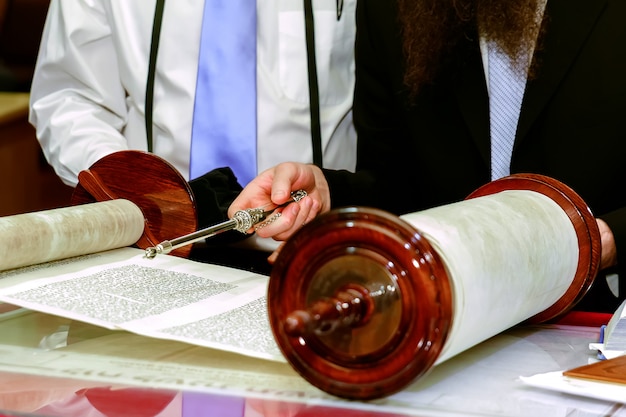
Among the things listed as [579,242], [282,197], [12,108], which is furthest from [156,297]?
[12,108]

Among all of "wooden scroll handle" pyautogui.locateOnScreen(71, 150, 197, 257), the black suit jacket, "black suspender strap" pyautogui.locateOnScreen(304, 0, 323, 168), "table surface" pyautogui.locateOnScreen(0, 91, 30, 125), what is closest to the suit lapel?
the black suit jacket

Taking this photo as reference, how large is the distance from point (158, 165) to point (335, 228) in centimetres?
54

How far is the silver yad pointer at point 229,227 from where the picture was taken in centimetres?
87

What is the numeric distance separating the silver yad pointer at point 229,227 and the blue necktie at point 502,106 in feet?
1.23

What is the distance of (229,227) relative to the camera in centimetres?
97

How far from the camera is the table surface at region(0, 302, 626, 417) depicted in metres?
0.66

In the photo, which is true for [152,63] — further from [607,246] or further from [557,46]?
[607,246]

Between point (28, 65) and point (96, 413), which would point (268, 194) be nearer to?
point (96, 413)

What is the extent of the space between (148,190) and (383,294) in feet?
1.93

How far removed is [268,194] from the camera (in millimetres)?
1138

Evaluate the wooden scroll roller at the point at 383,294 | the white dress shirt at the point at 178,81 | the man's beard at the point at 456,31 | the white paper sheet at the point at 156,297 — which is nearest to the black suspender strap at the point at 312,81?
the white dress shirt at the point at 178,81

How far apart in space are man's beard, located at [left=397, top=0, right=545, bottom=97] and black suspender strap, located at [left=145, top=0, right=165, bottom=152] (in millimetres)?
446

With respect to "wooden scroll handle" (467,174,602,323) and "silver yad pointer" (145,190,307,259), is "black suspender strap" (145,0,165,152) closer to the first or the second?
"silver yad pointer" (145,190,307,259)

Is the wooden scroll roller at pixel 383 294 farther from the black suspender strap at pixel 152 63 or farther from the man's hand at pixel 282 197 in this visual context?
the black suspender strap at pixel 152 63
